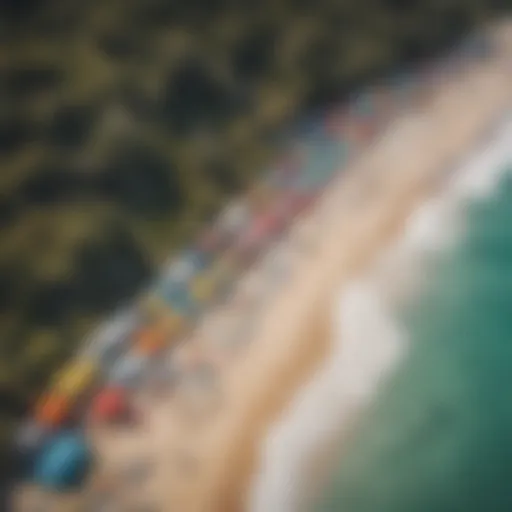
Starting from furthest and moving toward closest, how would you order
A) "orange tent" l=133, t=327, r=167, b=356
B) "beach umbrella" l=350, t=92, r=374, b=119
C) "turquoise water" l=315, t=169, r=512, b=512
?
1. "beach umbrella" l=350, t=92, r=374, b=119
2. "orange tent" l=133, t=327, r=167, b=356
3. "turquoise water" l=315, t=169, r=512, b=512

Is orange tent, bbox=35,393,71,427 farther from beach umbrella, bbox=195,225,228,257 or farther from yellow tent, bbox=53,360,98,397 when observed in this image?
beach umbrella, bbox=195,225,228,257

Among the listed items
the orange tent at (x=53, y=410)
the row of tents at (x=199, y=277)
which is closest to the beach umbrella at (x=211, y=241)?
the row of tents at (x=199, y=277)

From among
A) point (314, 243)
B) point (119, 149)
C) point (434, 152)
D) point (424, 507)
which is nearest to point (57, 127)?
point (119, 149)

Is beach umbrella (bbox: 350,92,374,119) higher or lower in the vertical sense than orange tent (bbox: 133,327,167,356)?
higher

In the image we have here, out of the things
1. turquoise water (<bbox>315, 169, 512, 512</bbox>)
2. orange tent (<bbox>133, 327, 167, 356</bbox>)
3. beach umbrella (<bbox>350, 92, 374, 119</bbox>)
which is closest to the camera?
turquoise water (<bbox>315, 169, 512, 512</bbox>)

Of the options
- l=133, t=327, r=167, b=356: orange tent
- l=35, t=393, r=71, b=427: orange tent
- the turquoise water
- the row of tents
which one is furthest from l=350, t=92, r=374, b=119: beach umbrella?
l=35, t=393, r=71, b=427: orange tent

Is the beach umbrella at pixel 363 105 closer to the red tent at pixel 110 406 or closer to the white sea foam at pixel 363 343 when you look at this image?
the white sea foam at pixel 363 343

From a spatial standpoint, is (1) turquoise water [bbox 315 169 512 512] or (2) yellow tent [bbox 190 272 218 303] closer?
(1) turquoise water [bbox 315 169 512 512]
